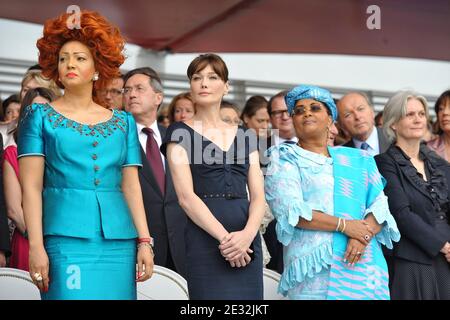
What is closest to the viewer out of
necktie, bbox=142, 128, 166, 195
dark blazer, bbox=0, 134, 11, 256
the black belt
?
the black belt

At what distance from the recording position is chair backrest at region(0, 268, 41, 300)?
14.3ft

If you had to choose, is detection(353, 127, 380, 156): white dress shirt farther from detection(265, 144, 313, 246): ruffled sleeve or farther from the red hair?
the red hair

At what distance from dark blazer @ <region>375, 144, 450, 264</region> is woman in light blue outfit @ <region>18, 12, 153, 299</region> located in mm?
1852

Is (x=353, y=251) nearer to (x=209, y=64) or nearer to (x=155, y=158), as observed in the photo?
(x=209, y=64)

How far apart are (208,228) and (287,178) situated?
61cm

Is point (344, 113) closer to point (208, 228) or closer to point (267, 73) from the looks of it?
point (208, 228)

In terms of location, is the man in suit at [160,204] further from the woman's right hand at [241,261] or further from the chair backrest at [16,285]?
the woman's right hand at [241,261]

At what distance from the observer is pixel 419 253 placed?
4.90 m

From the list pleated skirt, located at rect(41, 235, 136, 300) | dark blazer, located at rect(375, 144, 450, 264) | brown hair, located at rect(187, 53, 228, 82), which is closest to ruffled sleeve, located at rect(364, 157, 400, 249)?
dark blazer, located at rect(375, 144, 450, 264)

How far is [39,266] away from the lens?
11.0ft

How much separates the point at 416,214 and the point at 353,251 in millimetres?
819

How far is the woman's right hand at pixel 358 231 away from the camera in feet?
14.1

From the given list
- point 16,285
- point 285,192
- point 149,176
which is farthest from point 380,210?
point 16,285
